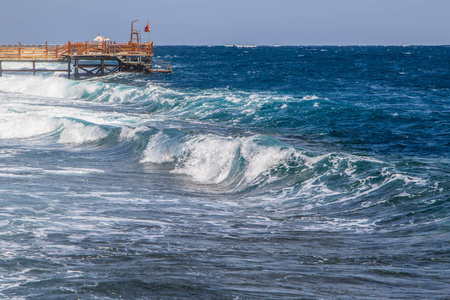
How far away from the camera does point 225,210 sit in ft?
33.3

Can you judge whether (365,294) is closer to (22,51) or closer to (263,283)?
(263,283)

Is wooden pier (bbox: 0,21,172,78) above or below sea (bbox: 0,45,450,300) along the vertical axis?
above

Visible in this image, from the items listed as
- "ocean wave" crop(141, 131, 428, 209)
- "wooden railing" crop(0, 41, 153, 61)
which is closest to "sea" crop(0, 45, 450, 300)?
"ocean wave" crop(141, 131, 428, 209)

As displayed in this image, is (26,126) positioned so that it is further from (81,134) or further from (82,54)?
(82,54)

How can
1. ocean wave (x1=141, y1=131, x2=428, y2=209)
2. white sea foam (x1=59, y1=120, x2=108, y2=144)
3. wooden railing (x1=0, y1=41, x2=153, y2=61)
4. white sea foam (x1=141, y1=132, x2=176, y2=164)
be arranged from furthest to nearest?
wooden railing (x1=0, y1=41, x2=153, y2=61), white sea foam (x1=59, y1=120, x2=108, y2=144), white sea foam (x1=141, y1=132, x2=176, y2=164), ocean wave (x1=141, y1=131, x2=428, y2=209)

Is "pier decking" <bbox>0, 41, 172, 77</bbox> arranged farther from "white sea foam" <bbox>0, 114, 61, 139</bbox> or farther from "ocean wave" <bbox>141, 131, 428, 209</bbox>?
"ocean wave" <bbox>141, 131, 428, 209</bbox>

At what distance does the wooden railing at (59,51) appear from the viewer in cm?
4328

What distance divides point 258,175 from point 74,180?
4.25m

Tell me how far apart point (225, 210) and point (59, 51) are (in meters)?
39.8

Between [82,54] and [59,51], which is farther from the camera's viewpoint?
[59,51]

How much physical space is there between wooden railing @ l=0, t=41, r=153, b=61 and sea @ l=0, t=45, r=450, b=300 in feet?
74.7

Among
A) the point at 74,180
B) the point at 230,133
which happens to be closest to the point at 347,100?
the point at 230,133

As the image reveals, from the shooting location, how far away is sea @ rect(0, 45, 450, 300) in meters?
6.17

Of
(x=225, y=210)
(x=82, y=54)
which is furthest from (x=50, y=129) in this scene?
(x=82, y=54)
